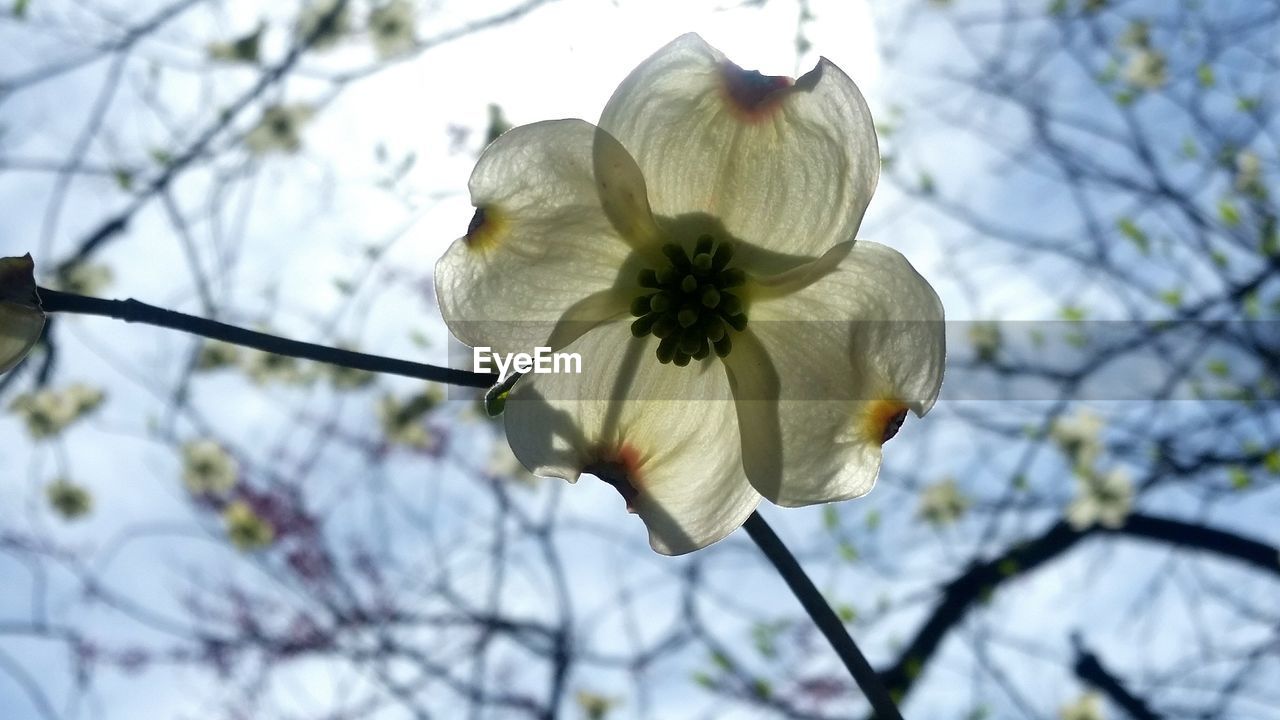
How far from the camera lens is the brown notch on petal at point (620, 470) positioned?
853 millimetres

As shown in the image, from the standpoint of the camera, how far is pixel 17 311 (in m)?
0.70

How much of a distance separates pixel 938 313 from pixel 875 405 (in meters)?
0.10

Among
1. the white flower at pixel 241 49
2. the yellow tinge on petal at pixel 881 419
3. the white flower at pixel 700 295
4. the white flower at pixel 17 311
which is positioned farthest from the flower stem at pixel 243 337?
the white flower at pixel 241 49

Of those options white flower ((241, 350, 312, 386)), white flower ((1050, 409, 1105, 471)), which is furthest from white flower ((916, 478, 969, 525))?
white flower ((241, 350, 312, 386))

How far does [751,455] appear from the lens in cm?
83

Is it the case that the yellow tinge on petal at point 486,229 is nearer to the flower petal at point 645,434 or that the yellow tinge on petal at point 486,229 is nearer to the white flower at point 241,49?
the flower petal at point 645,434

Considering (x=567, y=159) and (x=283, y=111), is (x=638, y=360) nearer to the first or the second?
(x=567, y=159)

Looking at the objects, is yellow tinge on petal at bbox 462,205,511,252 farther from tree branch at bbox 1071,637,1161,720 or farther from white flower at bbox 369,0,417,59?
tree branch at bbox 1071,637,1161,720

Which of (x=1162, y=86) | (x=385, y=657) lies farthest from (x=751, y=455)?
(x=1162, y=86)

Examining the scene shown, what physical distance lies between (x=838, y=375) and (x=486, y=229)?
0.33 meters

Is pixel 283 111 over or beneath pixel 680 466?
over

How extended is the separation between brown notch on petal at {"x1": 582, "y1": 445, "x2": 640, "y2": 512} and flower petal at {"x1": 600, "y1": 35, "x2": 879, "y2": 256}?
226 millimetres

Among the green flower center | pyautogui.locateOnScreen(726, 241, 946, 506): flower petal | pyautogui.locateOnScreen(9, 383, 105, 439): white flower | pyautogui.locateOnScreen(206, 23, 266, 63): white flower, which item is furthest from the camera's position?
pyautogui.locateOnScreen(9, 383, 105, 439): white flower

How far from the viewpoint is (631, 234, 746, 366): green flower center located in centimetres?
89
